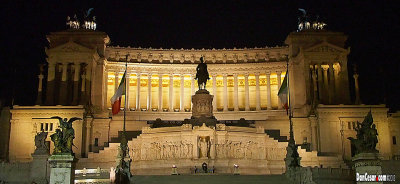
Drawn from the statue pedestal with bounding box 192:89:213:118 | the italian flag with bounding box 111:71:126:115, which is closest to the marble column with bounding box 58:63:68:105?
the italian flag with bounding box 111:71:126:115

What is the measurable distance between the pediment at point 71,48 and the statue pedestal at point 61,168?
2078 inches

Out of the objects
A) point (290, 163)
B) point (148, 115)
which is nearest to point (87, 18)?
point (148, 115)

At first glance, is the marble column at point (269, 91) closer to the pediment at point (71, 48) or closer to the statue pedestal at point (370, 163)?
the pediment at point (71, 48)

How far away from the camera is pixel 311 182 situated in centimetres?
4206

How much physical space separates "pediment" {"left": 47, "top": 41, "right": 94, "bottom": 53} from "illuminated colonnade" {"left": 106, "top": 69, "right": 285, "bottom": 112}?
8.05 m

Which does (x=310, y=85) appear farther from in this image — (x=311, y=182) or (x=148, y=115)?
(x=311, y=182)

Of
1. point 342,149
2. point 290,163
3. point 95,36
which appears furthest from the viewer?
point 95,36

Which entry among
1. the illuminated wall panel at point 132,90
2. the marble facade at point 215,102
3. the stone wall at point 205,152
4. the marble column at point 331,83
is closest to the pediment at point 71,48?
the marble facade at point 215,102

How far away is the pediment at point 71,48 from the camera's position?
8381cm

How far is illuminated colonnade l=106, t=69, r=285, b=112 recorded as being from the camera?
91062 millimetres

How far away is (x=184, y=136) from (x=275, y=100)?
34.2 meters

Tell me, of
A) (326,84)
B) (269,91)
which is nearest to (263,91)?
(269,91)

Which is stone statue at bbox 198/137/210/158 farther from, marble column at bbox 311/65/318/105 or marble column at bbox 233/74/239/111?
marble column at bbox 233/74/239/111

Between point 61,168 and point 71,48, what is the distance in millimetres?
53589
